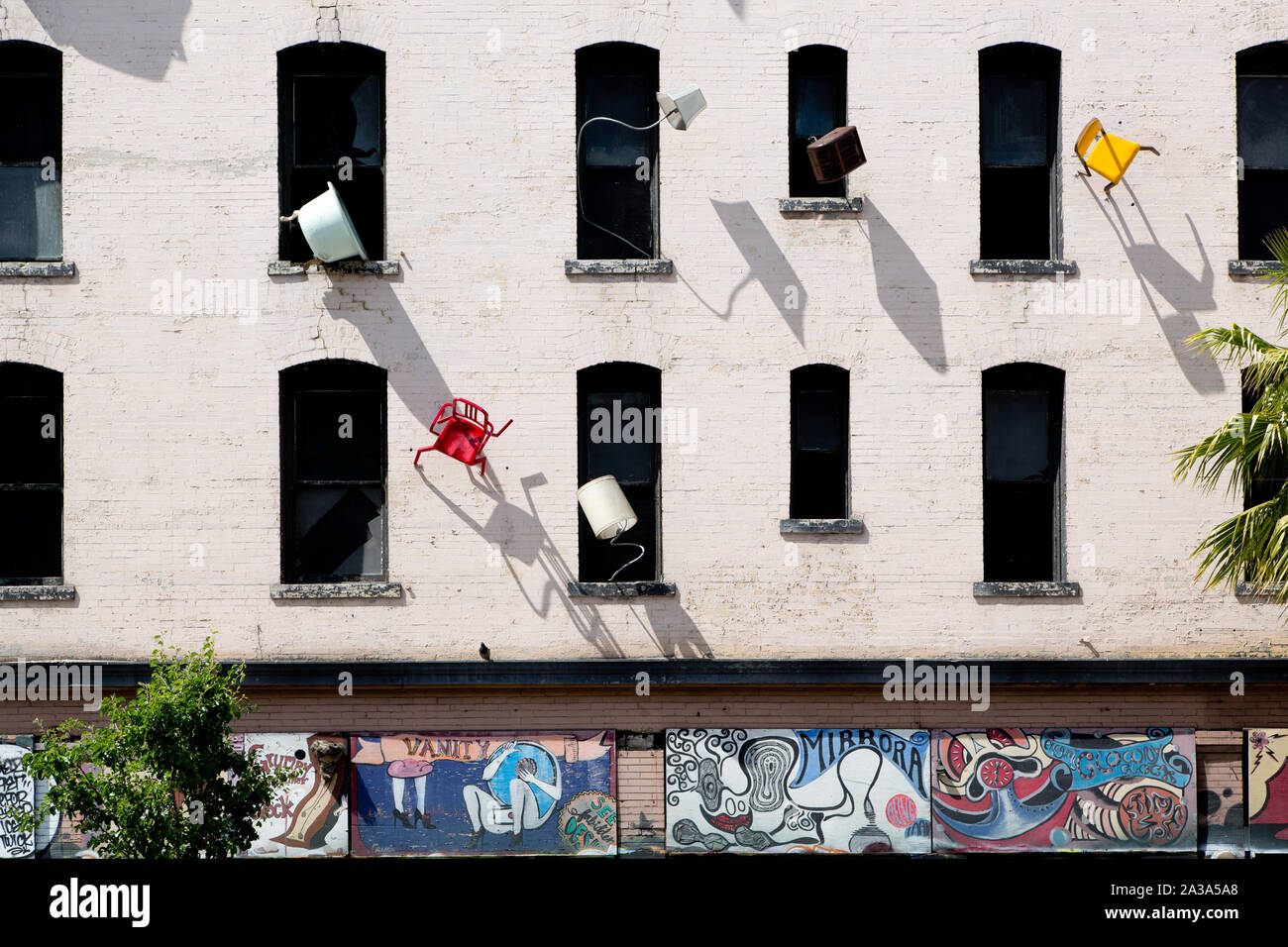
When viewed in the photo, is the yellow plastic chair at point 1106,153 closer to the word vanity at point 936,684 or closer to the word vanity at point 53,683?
the word vanity at point 936,684

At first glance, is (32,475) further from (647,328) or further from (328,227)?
(647,328)

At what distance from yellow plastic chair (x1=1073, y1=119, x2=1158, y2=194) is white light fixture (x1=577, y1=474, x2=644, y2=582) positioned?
6.11 metres

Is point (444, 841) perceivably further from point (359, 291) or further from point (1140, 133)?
point (1140, 133)

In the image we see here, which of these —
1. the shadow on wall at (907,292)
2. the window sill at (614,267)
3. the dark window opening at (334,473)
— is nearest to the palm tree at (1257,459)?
the shadow on wall at (907,292)

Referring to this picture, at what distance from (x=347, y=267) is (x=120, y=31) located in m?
3.59

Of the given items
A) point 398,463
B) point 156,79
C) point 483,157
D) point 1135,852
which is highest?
point 156,79

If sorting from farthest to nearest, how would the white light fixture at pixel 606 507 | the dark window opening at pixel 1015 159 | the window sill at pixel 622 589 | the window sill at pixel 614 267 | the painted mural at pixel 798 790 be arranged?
the dark window opening at pixel 1015 159
the window sill at pixel 614 267
the window sill at pixel 622 589
the painted mural at pixel 798 790
the white light fixture at pixel 606 507

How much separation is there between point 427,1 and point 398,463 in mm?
5032

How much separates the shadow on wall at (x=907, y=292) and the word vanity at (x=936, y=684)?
3.21m

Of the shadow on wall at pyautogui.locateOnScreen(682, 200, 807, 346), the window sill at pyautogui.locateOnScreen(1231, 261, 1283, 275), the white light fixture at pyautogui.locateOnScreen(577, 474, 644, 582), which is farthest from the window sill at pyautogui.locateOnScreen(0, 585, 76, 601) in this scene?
the window sill at pyautogui.locateOnScreen(1231, 261, 1283, 275)

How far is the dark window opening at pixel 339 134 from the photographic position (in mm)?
12875

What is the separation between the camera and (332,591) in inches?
488

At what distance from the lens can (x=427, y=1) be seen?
41.7 feet

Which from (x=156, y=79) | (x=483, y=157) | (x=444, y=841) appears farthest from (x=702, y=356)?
(x=156, y=79)
